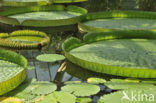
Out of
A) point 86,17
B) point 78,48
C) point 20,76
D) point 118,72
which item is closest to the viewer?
point 20,76

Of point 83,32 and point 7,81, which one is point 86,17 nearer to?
point 83,32

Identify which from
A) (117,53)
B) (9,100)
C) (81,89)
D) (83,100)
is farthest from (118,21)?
(9,100)

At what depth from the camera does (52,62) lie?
2.48m

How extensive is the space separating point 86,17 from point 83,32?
57 cm

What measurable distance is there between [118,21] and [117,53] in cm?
151

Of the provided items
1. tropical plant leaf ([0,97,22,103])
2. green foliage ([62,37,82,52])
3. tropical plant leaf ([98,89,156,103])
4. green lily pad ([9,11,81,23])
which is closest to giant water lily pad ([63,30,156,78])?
green foliage ([62,37,82,52])

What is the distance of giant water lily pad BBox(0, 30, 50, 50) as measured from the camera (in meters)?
2.89

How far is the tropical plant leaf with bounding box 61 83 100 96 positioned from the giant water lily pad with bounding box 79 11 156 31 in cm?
152

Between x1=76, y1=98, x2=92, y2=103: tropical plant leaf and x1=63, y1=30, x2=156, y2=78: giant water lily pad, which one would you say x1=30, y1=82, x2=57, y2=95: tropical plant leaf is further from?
x1=63, y1=30, x2=156, y2=78: giant water lily pad

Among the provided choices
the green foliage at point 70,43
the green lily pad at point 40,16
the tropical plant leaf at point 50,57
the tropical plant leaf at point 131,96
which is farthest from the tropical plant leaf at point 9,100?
the green lily pad at point 40,16

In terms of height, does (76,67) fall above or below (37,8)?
below

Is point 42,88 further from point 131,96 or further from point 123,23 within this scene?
point 123,23

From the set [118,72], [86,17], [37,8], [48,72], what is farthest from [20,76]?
[37,8]

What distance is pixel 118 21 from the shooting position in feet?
12.8
